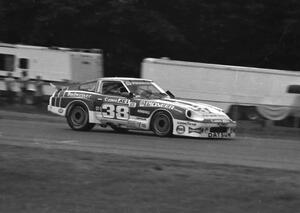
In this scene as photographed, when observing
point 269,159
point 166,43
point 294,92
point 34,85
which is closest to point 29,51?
point 34,85

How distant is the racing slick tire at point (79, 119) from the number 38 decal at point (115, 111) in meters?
0.62

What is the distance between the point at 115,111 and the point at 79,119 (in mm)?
1314

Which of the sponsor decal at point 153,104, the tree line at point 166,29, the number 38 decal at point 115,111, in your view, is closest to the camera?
the sponsor decal at point 153,104

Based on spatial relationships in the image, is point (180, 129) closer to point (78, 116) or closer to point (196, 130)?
point (196, 130)

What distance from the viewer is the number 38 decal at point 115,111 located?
18.5 meters

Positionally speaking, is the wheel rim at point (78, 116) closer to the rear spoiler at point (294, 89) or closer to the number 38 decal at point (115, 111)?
the number 38 decal at point (115, 111)

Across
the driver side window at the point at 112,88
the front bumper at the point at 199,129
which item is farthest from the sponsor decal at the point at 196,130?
the driver side window at the point at 112,88

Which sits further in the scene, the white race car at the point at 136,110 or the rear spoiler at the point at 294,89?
the rear spoiler at the point at 294,89

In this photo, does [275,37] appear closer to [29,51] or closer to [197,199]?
[29,51]

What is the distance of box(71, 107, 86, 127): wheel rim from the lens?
762 inches

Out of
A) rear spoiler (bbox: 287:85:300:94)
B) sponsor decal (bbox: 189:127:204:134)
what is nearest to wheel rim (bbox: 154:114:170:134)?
sponsor decal (bbox: 189:127:204:134)

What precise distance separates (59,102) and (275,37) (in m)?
21.9

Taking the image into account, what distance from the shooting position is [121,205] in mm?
7867

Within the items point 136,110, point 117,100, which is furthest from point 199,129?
point 117,100
